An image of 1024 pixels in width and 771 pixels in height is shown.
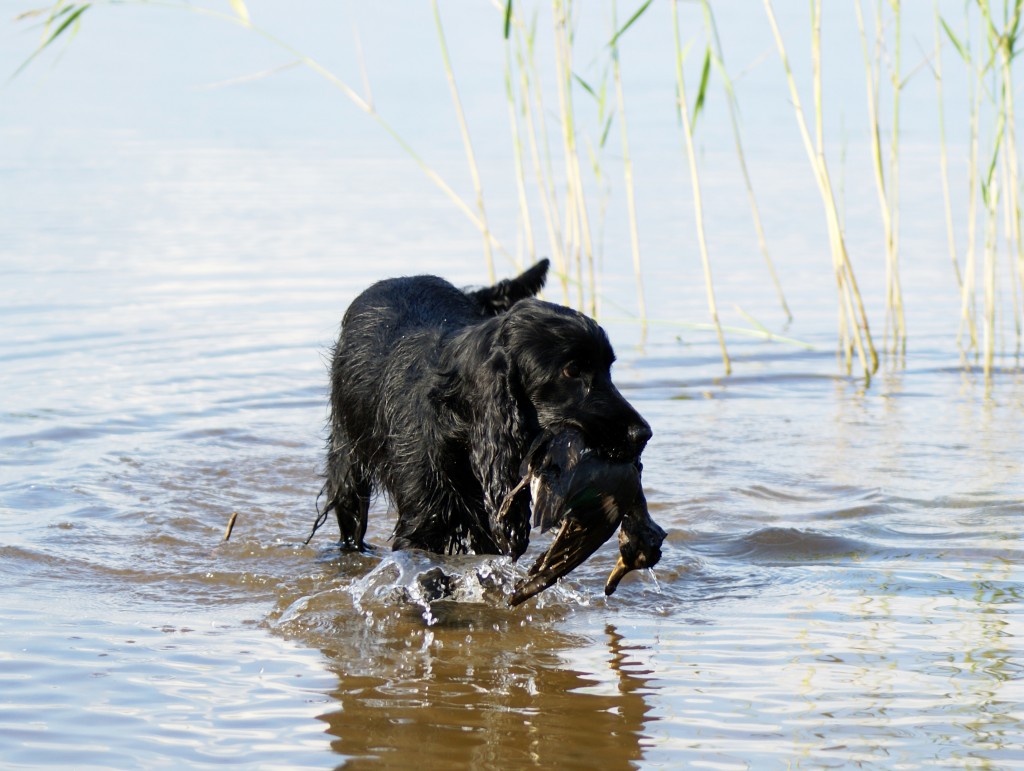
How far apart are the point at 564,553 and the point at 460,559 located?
71cm

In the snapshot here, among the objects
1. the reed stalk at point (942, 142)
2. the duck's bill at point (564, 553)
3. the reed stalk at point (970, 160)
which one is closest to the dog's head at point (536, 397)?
Answer: the duck's bill at point (564, 553)

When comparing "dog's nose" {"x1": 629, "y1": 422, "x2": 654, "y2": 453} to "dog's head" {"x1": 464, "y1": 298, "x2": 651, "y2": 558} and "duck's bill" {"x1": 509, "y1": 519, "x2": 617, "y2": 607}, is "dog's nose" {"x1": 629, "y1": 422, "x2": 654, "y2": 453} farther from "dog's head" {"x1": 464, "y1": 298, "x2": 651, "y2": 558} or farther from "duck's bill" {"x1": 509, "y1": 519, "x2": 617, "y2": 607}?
"duck's bill" {"x1": 509, "y1": 519, "x2": 617, "y2": 607}

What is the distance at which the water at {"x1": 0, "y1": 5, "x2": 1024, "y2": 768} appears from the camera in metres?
3.30

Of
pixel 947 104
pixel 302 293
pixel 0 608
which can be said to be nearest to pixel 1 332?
pixel 302 293

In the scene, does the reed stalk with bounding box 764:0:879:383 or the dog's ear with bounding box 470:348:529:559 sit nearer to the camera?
the dog's ear with bounding box 470:348:529:559

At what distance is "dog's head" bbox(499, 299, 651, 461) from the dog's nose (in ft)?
0.04

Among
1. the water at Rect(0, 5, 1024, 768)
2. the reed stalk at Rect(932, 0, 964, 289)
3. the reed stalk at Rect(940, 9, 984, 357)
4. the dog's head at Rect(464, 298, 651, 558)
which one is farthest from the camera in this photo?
the reed stalk at Rect(932, 0, 964, 289)

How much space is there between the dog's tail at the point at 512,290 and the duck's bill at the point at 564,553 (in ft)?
4.89

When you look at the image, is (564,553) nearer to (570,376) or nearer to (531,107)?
(570,376)

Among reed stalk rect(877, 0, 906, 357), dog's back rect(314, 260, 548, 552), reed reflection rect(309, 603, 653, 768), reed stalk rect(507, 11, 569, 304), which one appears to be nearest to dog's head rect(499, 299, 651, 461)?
dog's back rect(314, 260, 548, 552)

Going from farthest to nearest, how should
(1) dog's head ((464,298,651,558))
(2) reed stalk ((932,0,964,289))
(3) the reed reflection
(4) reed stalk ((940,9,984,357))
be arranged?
(2) reed stalk ((932,0,964,289))
(4) reed stalk ((940,9,984,357))
(1) dog's head ((464,298,651,558))
(3) the reed reflection

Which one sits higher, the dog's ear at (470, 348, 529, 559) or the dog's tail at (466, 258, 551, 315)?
the dog's tail at (466, 258, 551, 315)

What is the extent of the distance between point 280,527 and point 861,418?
3.40 metres

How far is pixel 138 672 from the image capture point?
361 cm
